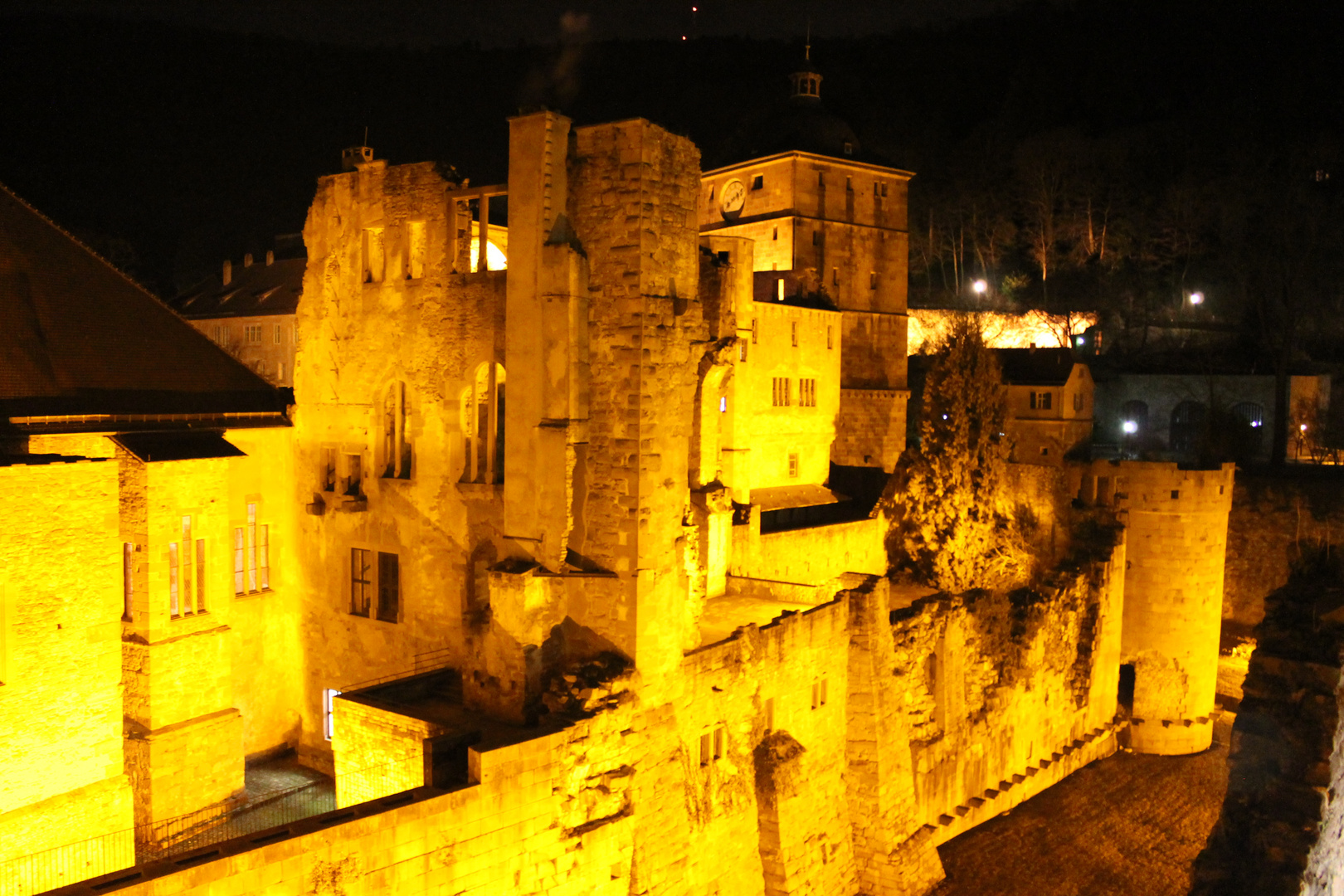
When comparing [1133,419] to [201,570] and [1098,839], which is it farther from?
[201,570]

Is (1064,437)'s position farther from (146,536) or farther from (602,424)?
(146,536)

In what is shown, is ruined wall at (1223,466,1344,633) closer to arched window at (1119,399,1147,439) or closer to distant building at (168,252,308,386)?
arched window at (1119,399,1147,439)

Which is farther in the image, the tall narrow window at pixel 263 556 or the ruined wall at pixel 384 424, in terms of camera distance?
the tall narrow window at pixel 263 556

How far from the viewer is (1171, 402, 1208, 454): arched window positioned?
46.0 meters

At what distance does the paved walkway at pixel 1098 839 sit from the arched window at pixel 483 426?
12177 mm

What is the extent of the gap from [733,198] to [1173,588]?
21626mm

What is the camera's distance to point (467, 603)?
62.7ft

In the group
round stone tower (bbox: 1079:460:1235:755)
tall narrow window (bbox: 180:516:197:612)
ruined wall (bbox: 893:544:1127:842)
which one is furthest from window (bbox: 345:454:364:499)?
round stone tower (bbox: 1079:460:1235:755)

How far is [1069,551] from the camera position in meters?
31.7

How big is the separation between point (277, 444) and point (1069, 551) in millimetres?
22894

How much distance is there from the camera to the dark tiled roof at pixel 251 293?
133 feet

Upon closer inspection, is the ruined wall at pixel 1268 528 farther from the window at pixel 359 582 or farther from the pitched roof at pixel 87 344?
the pitched roof at pixel 87 344

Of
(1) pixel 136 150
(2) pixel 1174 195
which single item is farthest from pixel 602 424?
(1) pixel 136 150

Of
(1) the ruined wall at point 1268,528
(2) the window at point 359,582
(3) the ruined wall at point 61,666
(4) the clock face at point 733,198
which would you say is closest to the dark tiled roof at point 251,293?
(4) the clock face at point 733,198
